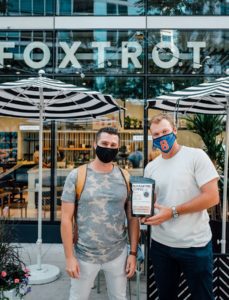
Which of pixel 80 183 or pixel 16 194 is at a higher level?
pixel 80 183

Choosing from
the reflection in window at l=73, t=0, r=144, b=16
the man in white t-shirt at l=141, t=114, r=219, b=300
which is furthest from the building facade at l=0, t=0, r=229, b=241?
the man in white t-shirt at l=141, t=114, r=219, b=300

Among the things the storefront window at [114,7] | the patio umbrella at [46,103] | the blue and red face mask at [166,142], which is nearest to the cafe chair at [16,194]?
the patio umbrella at [46,103]

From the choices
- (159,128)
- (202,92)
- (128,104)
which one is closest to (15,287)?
(159,128)

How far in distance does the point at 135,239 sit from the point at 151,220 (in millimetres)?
315

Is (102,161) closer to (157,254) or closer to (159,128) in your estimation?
(159,128)

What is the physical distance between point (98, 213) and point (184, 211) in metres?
0.59

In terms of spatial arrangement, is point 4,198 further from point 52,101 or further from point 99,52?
point 99,52

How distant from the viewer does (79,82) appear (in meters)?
6.93

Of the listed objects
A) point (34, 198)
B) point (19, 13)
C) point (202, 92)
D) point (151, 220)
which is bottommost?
point (34, 198)

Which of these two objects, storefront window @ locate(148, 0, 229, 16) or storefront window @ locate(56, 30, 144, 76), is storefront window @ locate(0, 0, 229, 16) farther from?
storefront window @ locate(56, 30, 144, 76)

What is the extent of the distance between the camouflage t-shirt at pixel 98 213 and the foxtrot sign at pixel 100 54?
4768 mm

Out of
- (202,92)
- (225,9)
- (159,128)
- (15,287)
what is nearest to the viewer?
(159,128)

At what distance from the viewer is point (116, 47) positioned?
696cm

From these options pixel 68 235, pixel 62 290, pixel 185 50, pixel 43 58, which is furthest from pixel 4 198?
pixel 68 235
